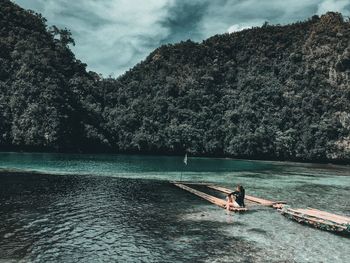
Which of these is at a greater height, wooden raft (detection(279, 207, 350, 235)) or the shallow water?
wooden raft (detection(279, 207, 350, 235))

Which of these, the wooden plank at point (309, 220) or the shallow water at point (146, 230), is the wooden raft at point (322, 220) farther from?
the shallow water at point (146, 230)

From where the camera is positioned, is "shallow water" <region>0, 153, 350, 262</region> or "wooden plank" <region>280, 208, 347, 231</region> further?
"wooden plank" <region>280, 208, 347, 231</region>

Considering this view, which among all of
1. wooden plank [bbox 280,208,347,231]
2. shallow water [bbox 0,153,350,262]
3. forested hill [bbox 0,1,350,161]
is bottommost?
shallow water [bbox 0,153,350,262]

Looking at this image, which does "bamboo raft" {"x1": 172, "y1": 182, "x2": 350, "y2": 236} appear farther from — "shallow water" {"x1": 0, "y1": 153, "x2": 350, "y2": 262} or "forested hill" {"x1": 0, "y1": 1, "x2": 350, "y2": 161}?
"forested hill" {"x1": 0, "y1": 1, "x2": 350, "y2": 161}

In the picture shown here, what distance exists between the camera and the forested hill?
11356cm

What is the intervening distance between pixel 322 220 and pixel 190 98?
4687 inches

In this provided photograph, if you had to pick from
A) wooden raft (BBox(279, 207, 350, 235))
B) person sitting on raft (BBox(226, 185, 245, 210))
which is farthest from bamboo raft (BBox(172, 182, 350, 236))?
person sitting on raft (BBox(226, 185, 245, 210))

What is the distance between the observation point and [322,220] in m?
26.5

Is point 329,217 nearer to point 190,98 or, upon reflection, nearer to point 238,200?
point 238,200

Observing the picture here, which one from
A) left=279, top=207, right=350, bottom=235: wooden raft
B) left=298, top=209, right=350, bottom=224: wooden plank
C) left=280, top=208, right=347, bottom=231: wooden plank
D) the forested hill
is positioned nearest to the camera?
left=279, top=207, right=350, bottom=235: wooden raft

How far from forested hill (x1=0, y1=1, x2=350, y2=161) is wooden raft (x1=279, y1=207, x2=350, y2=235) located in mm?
89262

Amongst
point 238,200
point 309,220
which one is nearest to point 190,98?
point 238,200

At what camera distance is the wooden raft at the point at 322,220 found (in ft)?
82.4

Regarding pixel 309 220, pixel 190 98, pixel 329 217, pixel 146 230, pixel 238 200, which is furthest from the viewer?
pixel 190 98
